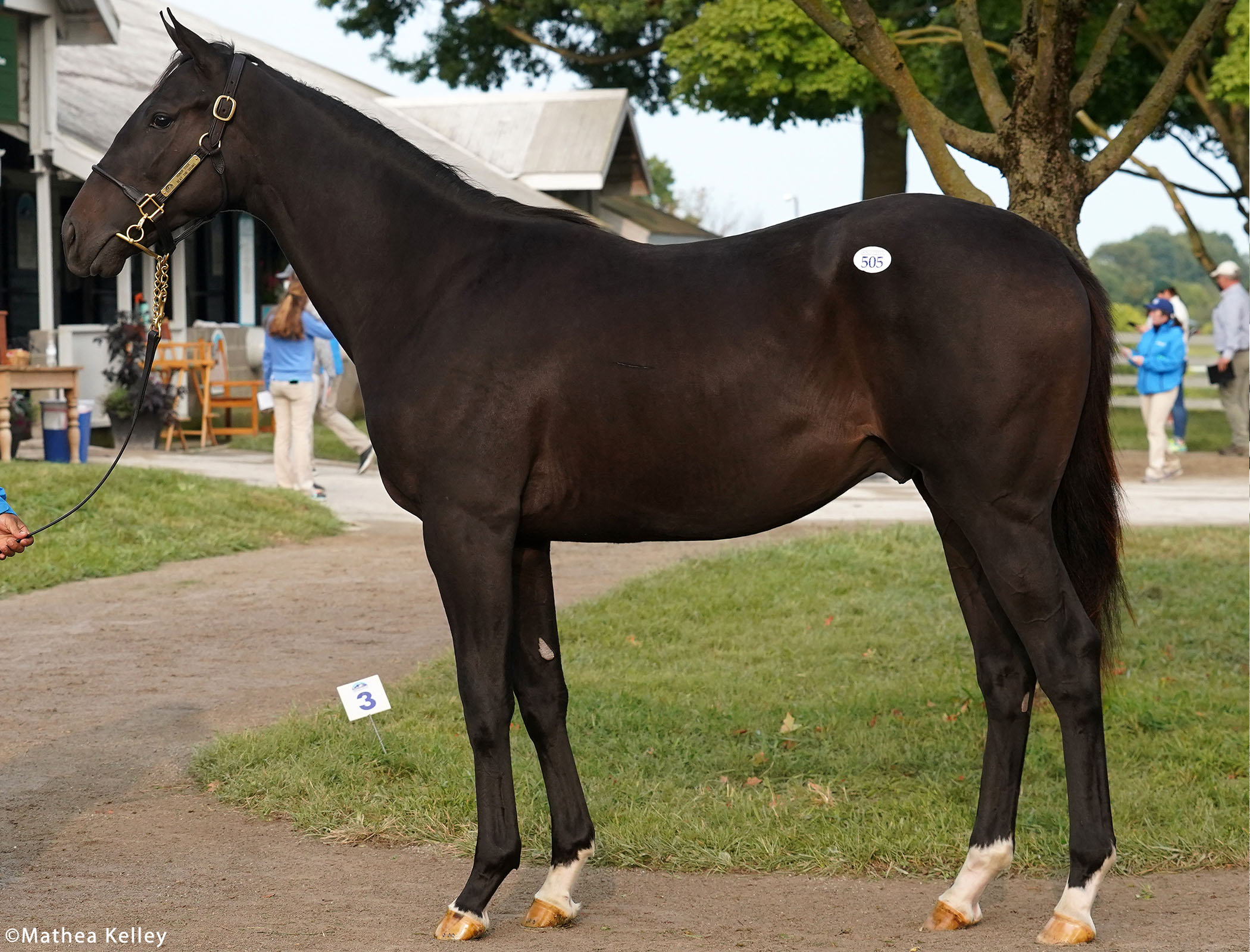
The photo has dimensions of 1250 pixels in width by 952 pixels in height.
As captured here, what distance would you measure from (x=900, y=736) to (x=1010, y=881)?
141 cm

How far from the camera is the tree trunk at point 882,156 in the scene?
2172cm

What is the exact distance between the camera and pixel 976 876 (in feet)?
13.0

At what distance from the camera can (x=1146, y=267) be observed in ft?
375

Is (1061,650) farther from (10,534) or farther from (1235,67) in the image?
(1235,67)

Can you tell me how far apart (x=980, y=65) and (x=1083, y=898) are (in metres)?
4.42

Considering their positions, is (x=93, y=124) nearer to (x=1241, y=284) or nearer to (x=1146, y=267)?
(x=1241, y=284)

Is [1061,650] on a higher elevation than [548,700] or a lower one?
higher

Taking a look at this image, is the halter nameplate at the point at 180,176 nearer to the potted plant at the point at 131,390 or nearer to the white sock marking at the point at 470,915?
the white sock marking at the point at 470,915

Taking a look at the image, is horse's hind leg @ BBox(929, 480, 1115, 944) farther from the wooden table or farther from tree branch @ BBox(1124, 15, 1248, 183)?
tree branch @ BBox(1124, 15, 1248, 183)

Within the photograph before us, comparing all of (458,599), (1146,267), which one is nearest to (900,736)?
(458,599)

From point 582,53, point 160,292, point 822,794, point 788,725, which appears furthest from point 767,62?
point 160,292

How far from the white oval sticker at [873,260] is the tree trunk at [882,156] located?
18621mm

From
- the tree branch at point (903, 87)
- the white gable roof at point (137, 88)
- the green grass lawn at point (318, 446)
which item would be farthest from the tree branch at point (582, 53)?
the tree branch at point (903, 87)

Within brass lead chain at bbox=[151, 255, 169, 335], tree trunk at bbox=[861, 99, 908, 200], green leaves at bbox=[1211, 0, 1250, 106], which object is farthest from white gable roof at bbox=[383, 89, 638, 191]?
brass lead chain at bbox=[151, 255, 169, 335]
